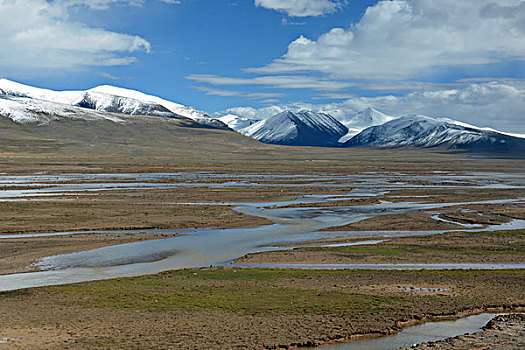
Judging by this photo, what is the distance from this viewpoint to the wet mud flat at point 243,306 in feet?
61.2

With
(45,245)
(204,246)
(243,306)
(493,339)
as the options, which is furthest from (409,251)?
(45,245)

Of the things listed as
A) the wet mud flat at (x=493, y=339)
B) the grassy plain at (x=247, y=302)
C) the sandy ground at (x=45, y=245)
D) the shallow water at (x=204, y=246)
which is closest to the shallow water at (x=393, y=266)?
the grassy plain at (x=247, y=302)

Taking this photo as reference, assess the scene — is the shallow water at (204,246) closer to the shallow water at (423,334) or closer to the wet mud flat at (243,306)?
the wet mud flat at (243,306)

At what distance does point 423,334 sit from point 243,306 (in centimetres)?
690

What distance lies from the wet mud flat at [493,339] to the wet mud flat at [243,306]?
73.0 inches

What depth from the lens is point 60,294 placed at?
23703 millimetres

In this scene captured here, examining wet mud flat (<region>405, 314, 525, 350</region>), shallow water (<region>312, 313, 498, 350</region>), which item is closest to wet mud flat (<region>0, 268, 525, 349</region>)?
shallow water (<region>312, 313, 498, 350</region>)

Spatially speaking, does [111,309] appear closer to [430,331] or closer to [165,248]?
[430,331]

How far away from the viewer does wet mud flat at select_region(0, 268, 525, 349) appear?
61.2ft

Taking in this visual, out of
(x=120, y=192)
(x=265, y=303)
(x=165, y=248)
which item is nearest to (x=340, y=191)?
(x=120, y=192)

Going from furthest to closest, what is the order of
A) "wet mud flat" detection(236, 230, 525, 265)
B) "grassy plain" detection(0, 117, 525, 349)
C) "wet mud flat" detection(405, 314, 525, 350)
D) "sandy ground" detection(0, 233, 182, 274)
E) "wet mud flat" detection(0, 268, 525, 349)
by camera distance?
"wet mud flat" detection(236, 230, 525, 265), "sandy ground" detection(0, 233, 182, 274), "grassy plain" detection(0, 117, 525, 349), "wet mud flat" detection(0, 268, 525, 349), "wet mud flat" detection(405, 314, 525, 350)

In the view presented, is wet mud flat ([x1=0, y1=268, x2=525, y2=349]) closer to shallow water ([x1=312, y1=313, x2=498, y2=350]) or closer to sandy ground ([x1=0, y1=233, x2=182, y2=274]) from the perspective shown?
shallow water ([x1=312, y1=313, x2=498, y2=350])

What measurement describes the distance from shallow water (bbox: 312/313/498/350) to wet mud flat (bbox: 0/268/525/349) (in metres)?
0.40

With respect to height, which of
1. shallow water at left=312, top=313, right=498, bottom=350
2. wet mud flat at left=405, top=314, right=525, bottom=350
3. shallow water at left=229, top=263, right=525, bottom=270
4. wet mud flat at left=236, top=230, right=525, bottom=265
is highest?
wet mud flat at left=236, top=230, right=525, bottom=265
